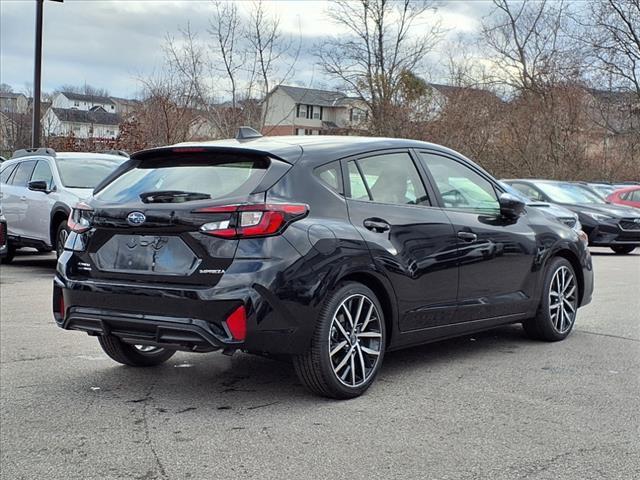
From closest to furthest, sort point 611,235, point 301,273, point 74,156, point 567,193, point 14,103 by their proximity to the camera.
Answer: point 301,273 < point 74,156 < point 611,235 < point 567,193 < point 14,103

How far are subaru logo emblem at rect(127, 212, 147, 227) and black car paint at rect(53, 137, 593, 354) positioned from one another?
5 centimetres

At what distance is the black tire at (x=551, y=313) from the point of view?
272 inches

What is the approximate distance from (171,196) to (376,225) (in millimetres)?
1333

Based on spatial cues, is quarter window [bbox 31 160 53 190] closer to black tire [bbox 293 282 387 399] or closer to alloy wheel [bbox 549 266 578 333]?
alloy wheel [bbox 549 266 578 333]

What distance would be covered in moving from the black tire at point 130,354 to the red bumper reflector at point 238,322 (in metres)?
1.29

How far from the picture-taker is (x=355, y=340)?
523 cm

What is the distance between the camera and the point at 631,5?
34500 millimetres

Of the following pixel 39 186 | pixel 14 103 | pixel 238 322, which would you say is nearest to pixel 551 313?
pixel 238 322

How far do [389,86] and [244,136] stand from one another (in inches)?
1089

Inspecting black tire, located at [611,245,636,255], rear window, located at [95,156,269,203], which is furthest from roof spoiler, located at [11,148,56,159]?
black tire, located at [611,245,636,255]

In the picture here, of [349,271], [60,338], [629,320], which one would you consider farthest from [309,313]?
[629,320]

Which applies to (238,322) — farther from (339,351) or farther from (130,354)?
(130,354)

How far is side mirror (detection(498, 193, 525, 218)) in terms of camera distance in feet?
21.3

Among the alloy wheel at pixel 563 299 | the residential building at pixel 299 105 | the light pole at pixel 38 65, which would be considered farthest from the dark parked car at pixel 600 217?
the light pole at pixel 38 65
